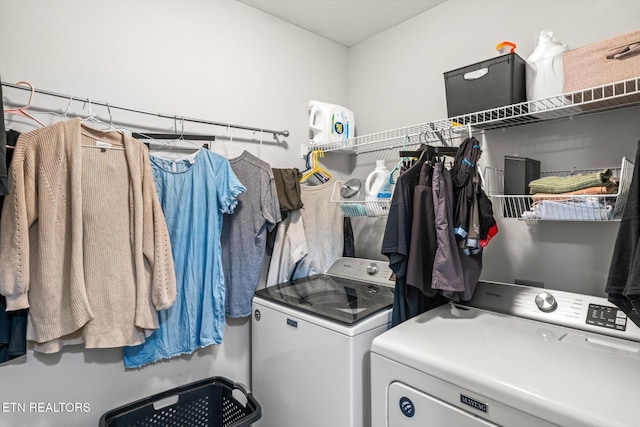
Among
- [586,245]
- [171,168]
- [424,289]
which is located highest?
[171,168]

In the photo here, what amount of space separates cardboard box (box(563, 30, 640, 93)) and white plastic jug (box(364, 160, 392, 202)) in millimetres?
891

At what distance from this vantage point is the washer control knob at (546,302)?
1419mm

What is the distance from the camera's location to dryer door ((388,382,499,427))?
1039mm

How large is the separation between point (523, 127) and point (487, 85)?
369 mm

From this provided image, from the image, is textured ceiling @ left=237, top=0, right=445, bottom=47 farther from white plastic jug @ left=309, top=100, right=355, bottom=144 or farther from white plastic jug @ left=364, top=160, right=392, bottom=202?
white plastic jug @ left=364, top=160, right=392, bottom=202

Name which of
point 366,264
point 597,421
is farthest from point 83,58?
point 597,421

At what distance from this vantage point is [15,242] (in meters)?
1.26

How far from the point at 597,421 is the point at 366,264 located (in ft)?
4.48

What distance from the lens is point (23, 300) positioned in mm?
1275

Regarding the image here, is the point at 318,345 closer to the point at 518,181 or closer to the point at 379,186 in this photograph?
the point at 379,186

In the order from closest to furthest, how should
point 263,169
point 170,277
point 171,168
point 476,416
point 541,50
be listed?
point 476,416 < point 541,50 < point 170,277 < point 171,168 < point 263,169

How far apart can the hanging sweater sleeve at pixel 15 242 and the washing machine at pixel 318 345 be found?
39.4 inches

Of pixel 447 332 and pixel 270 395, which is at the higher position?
pixel 447 332

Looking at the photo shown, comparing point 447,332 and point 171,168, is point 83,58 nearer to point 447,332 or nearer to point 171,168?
point 171,168
